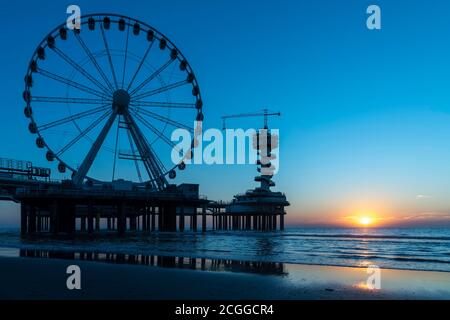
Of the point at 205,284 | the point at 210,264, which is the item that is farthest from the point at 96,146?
the point at 205,284

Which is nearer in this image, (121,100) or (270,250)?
(270,250)

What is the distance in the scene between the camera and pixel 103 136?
48438 millimetres

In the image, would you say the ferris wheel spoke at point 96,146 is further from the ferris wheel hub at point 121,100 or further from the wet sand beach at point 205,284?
the wet sand beach at point 205,284

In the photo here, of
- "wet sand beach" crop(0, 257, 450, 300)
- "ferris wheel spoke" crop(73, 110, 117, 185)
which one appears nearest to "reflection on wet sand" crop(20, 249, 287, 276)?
"wet sand beach" crop(0, 257, 450, 300)

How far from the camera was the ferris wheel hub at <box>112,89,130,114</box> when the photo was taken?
48.7m

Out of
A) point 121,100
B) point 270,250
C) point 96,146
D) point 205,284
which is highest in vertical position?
point 121,100

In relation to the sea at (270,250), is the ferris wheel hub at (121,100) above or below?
above

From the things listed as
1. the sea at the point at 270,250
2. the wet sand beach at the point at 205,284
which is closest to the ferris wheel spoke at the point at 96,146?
the sea at the point at 270,250

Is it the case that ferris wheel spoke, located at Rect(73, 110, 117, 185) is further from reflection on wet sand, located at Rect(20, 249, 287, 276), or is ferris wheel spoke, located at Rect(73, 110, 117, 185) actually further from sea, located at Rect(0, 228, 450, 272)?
reflection on wet sand, located at Rect(20, 249, 287, 276)

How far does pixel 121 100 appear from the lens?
48.8 m

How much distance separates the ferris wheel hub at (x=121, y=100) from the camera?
48656 millimetres

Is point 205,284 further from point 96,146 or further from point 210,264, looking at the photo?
point 96,146

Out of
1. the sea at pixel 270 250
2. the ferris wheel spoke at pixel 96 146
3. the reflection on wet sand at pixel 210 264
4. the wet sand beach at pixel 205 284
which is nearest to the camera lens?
the wet sand beach at pixel 205 284
